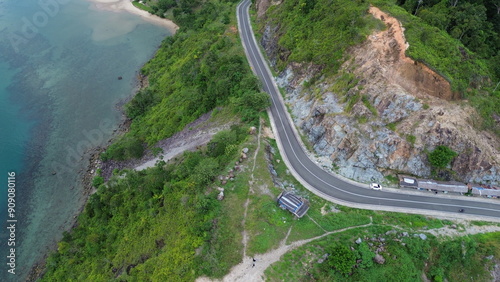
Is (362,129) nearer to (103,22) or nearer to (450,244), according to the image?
(450,244)

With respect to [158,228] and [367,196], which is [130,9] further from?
[367,196]

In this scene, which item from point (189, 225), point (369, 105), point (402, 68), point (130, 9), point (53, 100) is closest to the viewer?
point (189, 225)

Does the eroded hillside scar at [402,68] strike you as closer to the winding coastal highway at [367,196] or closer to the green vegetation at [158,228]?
the winding coastal highway at [367,196]

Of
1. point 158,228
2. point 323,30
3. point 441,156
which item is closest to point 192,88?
point 323,30

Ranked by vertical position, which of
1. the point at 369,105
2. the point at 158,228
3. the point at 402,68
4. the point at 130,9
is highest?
the point at 402,68

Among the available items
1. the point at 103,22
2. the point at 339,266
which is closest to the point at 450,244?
the point at 339,266

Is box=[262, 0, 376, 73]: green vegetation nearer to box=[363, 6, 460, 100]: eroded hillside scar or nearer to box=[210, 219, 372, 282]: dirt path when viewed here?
box=[363, 6, 460, 100]: eroded hillside scar

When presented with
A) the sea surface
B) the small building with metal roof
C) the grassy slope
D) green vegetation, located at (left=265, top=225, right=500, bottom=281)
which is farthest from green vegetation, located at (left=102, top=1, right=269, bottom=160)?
green vegetation, located at (left=265, top=225, right=500, bottom=281)
